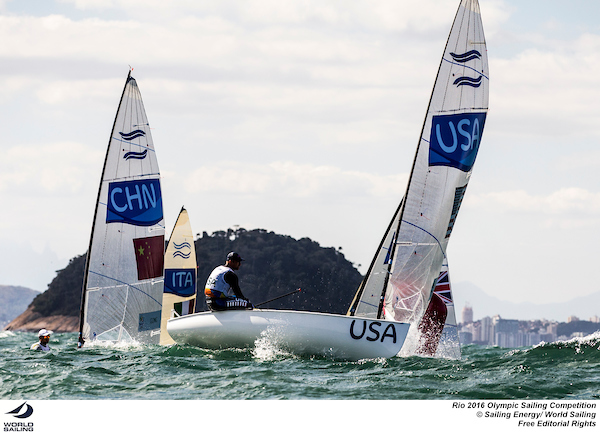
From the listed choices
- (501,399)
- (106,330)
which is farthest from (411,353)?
(106,330)

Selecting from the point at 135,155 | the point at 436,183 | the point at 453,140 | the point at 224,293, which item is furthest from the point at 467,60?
the point at 135,155

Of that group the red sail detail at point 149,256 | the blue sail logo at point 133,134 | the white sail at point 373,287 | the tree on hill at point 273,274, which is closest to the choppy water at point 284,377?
the white sail at point 373,287

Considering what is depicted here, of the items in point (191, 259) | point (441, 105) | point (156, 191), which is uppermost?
point (441, 105)

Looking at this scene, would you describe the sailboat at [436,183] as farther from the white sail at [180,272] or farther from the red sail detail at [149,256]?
the white sail at [180,272]

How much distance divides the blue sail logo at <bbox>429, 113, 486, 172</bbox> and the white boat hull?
3.43 meters

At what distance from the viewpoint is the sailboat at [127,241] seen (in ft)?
62.2

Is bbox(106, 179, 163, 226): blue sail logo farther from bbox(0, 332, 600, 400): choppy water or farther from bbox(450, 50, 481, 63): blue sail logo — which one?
bbox(450, 50, 481, 63): blue sail logo

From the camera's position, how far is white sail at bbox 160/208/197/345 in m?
22.0

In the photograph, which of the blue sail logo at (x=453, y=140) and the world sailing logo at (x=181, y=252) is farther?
the world sailing logo at (x=181, y=252)

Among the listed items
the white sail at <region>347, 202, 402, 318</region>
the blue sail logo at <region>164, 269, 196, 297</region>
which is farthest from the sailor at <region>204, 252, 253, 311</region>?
the blue sail logo at <region>164, 269, 196, 297</region>

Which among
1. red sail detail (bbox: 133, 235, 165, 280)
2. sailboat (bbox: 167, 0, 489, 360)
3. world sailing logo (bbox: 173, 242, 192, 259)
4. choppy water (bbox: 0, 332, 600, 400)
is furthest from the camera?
world sailing logo (bbox: 173, 242, 192, 259)

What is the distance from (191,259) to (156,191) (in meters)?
3.54

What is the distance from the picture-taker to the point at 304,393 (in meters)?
10.7
